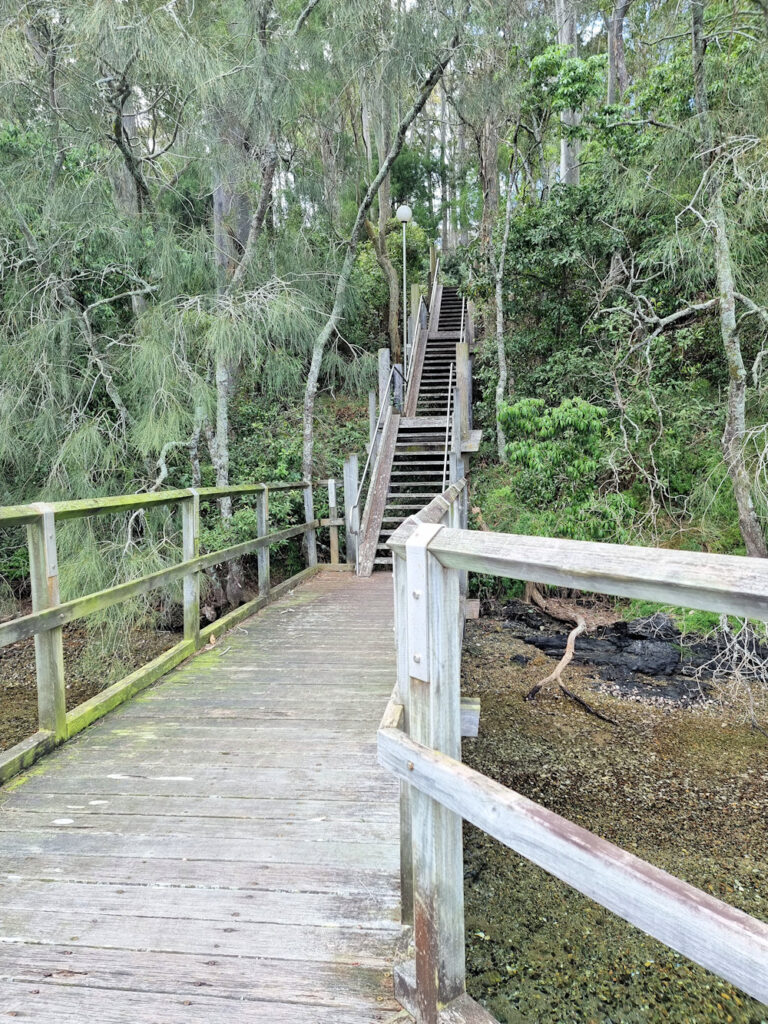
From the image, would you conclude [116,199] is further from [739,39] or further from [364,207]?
[739,39]

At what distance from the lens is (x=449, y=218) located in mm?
23609

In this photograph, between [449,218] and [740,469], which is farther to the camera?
[449,218]

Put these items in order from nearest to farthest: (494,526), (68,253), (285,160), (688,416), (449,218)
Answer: (68,253) < (688,416) < (494,526) < (285,160) < (449,218)

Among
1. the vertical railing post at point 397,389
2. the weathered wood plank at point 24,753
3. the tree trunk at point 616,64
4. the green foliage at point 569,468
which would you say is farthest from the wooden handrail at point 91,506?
the tree trunk at point 616,64

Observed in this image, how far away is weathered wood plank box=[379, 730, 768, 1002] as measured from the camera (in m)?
0.70

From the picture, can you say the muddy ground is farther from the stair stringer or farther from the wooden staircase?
the stair stringer

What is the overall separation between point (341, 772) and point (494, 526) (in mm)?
6219

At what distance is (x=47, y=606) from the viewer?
2.47 meters

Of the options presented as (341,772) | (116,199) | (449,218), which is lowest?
(341,772)

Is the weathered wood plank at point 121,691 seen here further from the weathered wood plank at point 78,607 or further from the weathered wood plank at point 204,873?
the weathered wood plank at point 204,873

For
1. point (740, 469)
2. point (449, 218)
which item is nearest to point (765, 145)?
point (740, 469)

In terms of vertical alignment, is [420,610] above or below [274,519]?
above

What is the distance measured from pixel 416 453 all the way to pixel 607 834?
6237 mm

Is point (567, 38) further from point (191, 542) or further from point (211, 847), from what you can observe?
point (211, 847)
